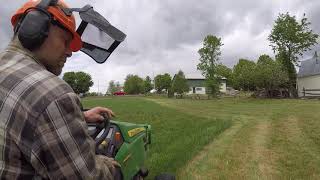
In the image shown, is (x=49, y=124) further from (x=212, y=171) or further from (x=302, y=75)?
(x=302, y=75)

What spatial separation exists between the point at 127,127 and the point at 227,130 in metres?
11.3

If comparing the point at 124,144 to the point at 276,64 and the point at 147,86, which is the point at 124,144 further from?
the point at 147,86

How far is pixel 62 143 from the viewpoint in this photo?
2.38m

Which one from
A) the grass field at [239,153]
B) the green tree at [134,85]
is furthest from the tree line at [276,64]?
the green tree at [134,85]

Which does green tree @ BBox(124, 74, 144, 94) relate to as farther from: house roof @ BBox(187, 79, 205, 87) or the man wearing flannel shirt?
the man wearing flannel shirt

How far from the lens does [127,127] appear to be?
492 cm

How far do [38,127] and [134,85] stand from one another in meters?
141

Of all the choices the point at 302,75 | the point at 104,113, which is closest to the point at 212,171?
the point at 104,113

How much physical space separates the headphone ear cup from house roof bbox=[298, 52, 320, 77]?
6339cm

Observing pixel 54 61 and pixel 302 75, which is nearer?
pixel 54 61

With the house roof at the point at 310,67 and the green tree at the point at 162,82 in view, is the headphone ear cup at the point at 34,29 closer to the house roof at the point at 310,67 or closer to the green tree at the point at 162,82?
the house roof at the point at 310,67

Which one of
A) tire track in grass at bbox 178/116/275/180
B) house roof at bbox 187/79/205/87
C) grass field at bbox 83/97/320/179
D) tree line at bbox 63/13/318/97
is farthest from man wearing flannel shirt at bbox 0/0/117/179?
house roof at bbox 187/79/205/87

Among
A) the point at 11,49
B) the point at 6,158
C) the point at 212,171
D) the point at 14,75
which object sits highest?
the point at 11,49

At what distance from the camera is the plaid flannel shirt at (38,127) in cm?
234
